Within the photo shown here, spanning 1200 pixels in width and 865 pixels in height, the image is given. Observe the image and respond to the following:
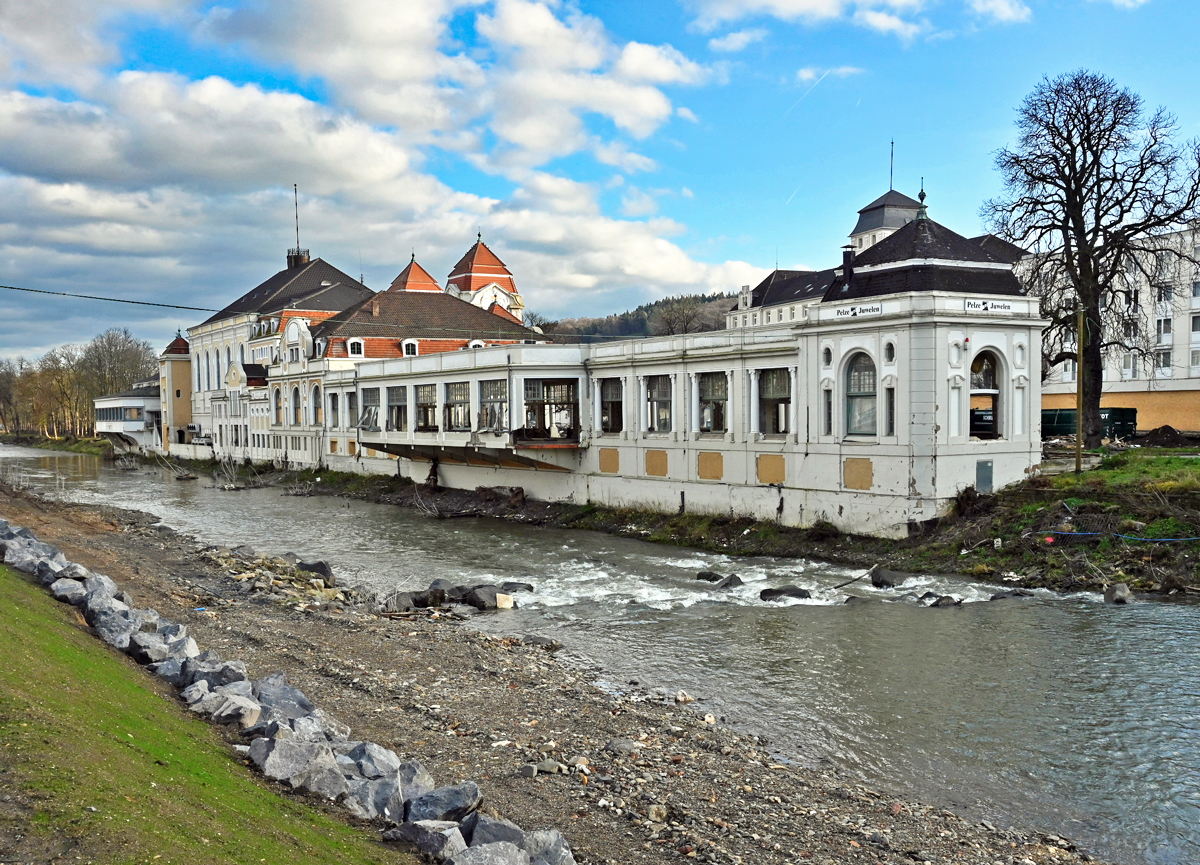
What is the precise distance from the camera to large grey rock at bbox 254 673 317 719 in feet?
41.5

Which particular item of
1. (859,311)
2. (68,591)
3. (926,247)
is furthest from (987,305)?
→ (68,591)

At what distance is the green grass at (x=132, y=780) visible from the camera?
6.84 m

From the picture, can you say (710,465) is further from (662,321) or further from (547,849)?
(662,321)

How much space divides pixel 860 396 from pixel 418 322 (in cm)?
4225

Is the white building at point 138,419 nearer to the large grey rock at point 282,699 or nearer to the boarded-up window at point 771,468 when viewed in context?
the boarded-up window at point 771,468

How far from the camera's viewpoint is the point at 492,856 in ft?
26.7

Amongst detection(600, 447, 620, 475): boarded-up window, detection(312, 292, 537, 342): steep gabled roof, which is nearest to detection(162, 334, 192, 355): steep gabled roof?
detection(312, 292, 537, 342): steep gabled roof

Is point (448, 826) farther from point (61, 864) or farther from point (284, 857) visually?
point (61, 864)

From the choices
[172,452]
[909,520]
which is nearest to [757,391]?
[909,520]

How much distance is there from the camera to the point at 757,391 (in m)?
35.8

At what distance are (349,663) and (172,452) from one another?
9077cm

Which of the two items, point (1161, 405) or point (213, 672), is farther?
point (1161, 405)

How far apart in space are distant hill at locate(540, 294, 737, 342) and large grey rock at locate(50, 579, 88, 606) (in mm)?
84904

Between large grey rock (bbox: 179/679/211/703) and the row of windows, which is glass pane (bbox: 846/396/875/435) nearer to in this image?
large grey rock (bbox: 179/679/211/703)
